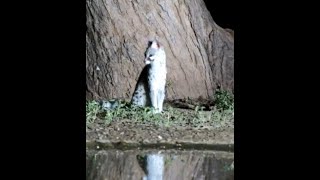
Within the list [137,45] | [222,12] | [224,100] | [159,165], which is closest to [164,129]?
[159,165]

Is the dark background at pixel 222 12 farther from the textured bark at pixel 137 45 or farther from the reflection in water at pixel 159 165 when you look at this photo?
the reflection in water at pixel 159 165

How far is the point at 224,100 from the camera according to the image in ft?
Answer: 31.0

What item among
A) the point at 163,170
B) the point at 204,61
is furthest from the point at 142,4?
the point at 163,170

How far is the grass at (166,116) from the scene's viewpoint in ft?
25.3

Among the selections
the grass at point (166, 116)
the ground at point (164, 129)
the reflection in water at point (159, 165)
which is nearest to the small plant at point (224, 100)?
the grass at point (166, 116)

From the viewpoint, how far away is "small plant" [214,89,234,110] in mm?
9109

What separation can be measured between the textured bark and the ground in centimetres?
117

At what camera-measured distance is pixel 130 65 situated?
31.6 feet

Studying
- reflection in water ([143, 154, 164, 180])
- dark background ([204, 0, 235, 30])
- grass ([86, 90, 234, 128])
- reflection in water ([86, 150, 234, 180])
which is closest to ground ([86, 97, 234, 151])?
grass ([86, 90, 234, 128])

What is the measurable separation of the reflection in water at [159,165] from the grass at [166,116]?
50.7 inches

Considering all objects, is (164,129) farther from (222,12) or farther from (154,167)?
(222,12)

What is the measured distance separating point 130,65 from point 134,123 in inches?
85.7

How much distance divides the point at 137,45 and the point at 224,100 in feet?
5.61

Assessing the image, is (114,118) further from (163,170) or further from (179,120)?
(163,170)
